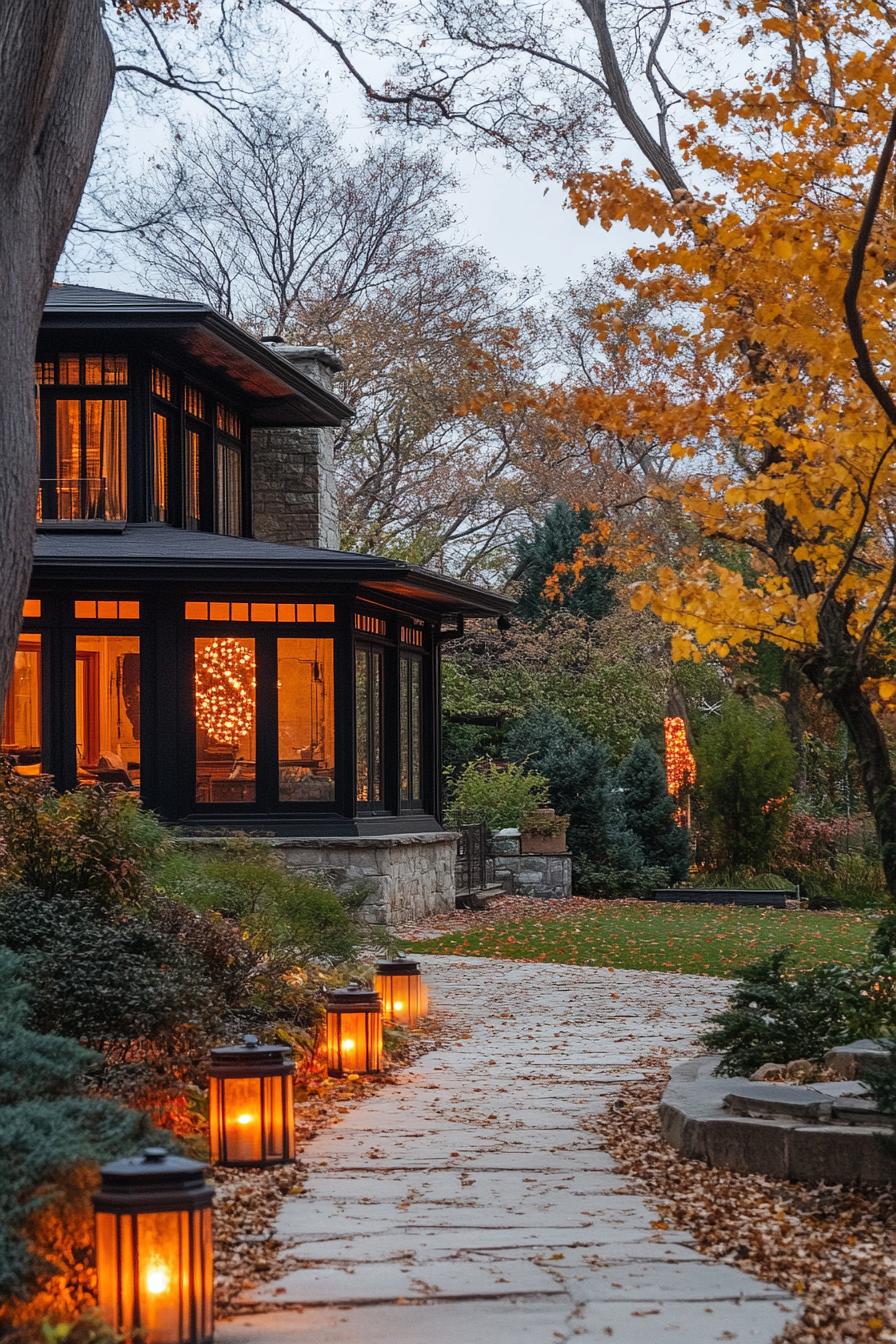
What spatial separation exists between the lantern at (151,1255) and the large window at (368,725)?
1367 cm

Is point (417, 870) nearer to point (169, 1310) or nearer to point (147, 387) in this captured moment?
point (147, 387)

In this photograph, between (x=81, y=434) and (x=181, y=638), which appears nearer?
(x=181, y=638)

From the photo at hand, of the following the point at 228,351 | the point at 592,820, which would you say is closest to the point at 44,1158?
the point at 228,351

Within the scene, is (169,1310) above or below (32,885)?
below

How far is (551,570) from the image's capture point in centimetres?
3105

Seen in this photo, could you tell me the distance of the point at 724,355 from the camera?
8.30m

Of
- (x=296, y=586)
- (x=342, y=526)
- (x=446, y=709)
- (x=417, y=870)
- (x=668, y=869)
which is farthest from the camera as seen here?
(x=342, y=526)

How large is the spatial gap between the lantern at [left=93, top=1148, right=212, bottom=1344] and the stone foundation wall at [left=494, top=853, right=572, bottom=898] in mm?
18352

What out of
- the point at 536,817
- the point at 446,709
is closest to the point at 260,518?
the point at 536,817

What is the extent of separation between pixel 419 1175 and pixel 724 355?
4512 mm

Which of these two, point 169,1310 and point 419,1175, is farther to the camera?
point 419,1175

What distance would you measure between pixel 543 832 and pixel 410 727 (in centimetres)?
339

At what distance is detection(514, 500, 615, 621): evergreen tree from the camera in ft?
101

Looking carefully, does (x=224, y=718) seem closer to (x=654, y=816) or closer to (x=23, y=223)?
(x=654, y=816)
